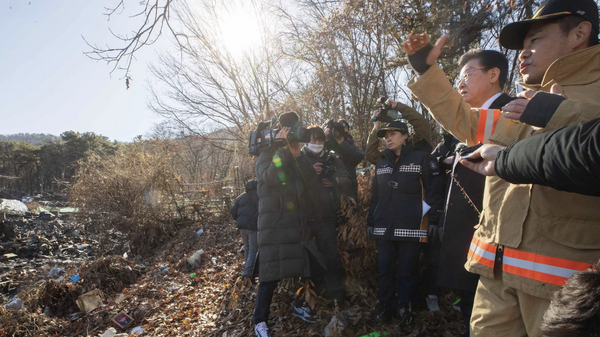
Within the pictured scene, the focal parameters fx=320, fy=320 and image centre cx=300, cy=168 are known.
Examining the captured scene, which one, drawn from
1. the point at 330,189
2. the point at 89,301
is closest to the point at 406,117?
the point at 330,189

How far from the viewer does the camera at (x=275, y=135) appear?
324 cm

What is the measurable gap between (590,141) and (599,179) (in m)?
0.11

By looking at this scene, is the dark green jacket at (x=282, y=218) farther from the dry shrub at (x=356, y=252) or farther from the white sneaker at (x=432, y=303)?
the white sneaker at (x=432, y=303)

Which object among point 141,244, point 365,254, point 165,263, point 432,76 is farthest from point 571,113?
point 141,244

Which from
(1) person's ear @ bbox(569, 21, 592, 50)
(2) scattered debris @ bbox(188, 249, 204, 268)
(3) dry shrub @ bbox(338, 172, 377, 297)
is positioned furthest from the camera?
(2) scattered debris @ bbox(188, 249, 204, 268)

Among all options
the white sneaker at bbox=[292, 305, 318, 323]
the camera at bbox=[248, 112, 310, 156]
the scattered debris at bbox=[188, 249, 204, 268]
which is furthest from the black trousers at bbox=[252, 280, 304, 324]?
the scattered debris at bbox=[188, 249, 204, 268]

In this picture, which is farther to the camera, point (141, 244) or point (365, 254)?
point (141, 244)

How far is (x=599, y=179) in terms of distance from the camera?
2.77 ft

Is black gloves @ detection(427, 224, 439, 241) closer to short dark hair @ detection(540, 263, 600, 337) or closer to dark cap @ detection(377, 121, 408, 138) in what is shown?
dark cap @ detection(377, 121, 408, 138)

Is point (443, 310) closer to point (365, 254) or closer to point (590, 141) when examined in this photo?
point (365, 254)

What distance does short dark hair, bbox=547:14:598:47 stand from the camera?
4.42 feet

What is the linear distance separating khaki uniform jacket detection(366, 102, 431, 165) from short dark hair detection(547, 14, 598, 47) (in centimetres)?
214

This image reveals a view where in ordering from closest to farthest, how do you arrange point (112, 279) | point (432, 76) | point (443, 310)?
point (432, 76) → point (443, 310) → point (112, 279)

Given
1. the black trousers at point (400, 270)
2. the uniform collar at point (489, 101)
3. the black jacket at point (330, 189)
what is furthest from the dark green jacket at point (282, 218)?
the uniform collar at point (489, 101)
